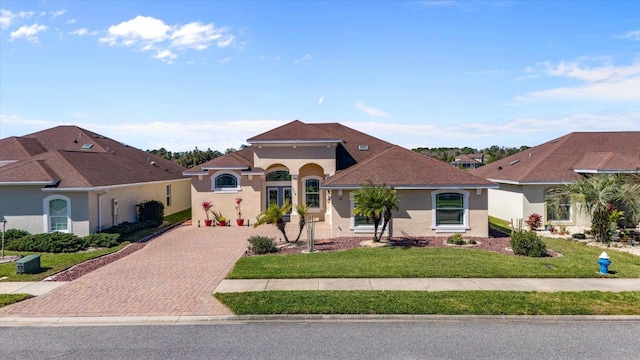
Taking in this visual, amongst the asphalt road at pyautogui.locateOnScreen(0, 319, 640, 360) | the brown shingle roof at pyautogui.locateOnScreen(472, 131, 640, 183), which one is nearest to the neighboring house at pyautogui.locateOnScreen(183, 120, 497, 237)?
the brown shingle roof at pyautogui.locateOnScreen(472, 131, 640, 183)

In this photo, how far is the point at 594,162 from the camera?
22.9m

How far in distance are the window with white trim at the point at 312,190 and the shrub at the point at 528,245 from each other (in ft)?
43.0

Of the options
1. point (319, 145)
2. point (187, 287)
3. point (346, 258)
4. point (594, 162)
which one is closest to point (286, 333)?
point (187, 287)

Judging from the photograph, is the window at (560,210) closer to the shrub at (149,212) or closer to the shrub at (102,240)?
the shrub at (102,240)

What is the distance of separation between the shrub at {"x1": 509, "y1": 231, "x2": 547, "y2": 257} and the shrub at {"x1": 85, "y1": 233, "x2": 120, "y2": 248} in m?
17.6

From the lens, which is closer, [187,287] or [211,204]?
[187,287]

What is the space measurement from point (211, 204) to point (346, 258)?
12965 millimetres

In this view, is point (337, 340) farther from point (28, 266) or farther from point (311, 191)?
point (311, 191)

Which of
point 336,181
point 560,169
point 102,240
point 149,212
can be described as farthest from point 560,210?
point 149,212

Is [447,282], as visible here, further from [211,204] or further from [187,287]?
[211,204]

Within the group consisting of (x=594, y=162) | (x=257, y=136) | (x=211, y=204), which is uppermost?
(x=257, y=136)

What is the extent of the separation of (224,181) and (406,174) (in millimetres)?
12002

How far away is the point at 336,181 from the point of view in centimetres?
1922

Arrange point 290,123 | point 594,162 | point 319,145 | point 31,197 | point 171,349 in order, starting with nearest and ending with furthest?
1. point 171,349
2. point 31,197
3. point 594,162
4. point 319,145
5. point 290,123
